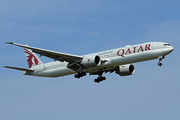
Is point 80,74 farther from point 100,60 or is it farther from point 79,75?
point 100,60

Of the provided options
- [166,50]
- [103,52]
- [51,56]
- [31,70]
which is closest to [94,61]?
[103,52]

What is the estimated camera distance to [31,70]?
2195 inches

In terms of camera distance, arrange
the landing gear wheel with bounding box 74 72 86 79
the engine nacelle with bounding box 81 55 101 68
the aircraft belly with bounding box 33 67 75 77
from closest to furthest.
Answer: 1. the engine nacelle with bounding box 81 55 101 68
2. the landing gear wheel with bounding box 74 72 86 79
3. the aircraft belly with bounding box 33 67 75 77

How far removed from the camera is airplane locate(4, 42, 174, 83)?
149 feet

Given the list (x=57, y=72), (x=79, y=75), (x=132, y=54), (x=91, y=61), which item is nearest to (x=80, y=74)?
(x=79, y=75)

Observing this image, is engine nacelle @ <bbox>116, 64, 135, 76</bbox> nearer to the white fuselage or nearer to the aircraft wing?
the white fuselage

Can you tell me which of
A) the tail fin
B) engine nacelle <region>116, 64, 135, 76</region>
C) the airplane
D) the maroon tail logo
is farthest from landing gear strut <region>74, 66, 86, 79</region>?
the maroon tail logo

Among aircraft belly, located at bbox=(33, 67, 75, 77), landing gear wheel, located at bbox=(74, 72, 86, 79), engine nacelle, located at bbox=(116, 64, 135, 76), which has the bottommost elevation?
landing gear wheel, located at bbox=(74, 72, 86, 79)

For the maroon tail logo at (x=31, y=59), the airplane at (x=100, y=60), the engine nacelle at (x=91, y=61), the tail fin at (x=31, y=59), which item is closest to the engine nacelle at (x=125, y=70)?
the airplane at (x=100, y=60)

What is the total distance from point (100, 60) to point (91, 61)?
52.0 inches

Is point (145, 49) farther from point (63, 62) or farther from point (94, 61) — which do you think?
point (63, 62)

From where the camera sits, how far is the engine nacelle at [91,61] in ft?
155

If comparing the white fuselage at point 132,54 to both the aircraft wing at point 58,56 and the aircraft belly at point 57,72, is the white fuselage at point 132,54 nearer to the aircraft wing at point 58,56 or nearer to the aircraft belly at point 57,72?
the aircraft belly at point 57,72

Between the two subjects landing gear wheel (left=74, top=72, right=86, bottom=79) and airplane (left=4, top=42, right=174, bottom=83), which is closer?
airplane (left=4, top=42, right=174, bottom=83)
